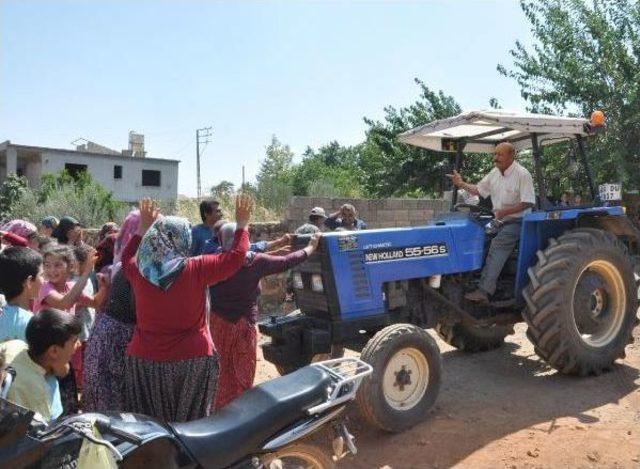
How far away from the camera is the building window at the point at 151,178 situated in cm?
3453

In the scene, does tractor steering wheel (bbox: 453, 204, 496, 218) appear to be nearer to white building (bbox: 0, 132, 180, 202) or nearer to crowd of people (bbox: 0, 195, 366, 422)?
crowd of people (bbox: 0, 195, 366, 422)

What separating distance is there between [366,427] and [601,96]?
1152cm

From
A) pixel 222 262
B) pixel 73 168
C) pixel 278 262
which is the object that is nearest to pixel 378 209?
pixel 278 262

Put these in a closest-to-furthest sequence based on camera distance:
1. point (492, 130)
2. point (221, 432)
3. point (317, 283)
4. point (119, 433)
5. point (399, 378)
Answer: point (119, 433), point (221, 432), point (399, 378), point (317, 283), point (492, 130)

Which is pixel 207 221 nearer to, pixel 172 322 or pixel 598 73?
pixel 172 322

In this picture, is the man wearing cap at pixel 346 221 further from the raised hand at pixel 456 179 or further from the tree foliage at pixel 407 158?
the tree foliage at pixel 407 158

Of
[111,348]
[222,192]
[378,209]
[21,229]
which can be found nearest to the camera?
[111,348]

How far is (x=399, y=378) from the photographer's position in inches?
165

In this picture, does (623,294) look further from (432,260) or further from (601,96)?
(601,96)

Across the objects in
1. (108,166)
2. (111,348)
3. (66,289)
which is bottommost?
(111,348)

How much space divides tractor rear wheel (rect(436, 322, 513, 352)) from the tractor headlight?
1834 millimetres

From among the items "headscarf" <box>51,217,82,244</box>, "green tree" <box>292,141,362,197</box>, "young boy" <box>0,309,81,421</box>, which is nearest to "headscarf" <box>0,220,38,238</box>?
"headscarf" <box>51,217,82,244</box>

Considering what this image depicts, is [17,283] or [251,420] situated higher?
[17,283]

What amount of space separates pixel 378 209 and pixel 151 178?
27.5 meters
